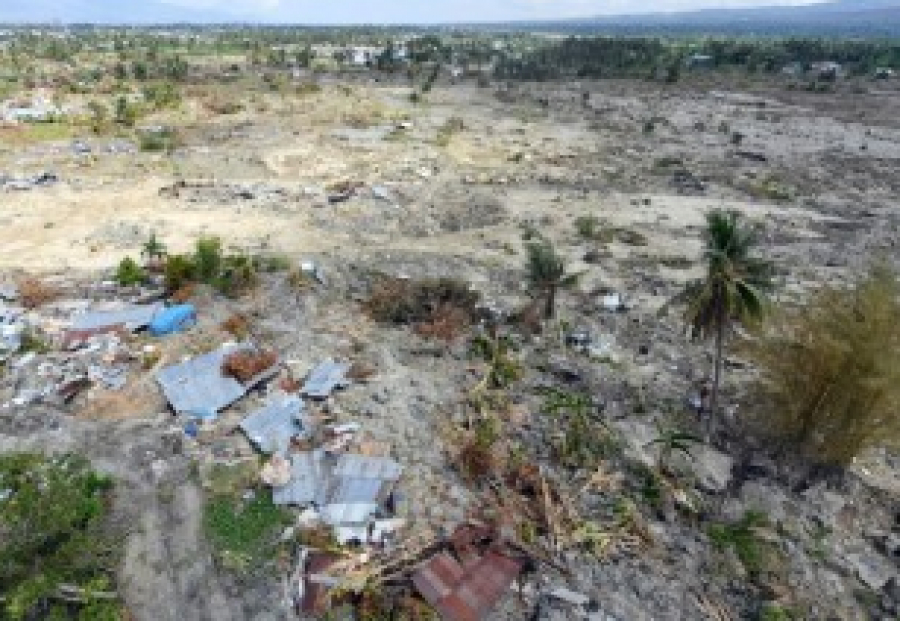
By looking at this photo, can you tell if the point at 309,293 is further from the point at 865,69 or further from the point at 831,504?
the point at 865,69

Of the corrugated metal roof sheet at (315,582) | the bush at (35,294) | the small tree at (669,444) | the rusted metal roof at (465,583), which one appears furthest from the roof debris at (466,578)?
the bush at (35,294)

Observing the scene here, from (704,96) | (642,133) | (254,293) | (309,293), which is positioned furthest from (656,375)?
(704,96)

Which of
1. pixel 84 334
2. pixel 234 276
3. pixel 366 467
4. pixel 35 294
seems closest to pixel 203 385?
pixel 84 334

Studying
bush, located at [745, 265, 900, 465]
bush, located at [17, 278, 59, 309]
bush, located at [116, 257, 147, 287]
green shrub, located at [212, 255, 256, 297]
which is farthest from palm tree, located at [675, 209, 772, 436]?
bush, located at [17, 278, 59, 309]

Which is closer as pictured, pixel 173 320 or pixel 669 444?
pixel 669 444

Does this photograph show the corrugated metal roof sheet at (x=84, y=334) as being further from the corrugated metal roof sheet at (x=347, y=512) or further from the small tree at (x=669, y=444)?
the small tree at (x=669, y=444)

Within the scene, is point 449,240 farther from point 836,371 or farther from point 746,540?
point 746,540

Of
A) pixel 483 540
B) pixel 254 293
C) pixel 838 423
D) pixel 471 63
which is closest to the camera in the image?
pixel 483 540
